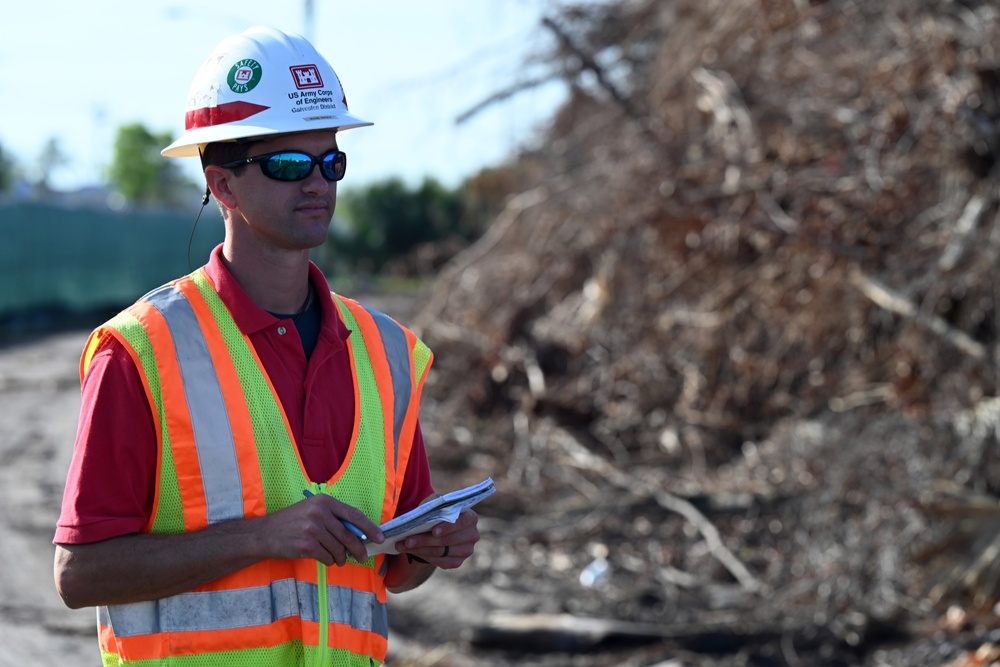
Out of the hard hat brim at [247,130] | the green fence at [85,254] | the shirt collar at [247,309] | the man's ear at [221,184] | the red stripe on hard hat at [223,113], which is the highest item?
the green fence at [85,254]

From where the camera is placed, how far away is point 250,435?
2271 mm

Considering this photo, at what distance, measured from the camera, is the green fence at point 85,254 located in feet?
73.4

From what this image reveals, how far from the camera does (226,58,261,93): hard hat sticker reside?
95.1 inches

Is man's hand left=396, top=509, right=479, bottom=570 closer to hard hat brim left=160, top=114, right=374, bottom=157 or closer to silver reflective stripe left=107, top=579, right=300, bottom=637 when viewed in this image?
silver reflective stripe left=107, top=579, right=300, bottom=637

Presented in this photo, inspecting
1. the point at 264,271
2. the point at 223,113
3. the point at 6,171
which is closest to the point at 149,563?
the point at 264,271

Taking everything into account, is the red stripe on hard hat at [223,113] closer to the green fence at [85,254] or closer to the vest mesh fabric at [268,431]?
the vest mesh fabric at [268,431]

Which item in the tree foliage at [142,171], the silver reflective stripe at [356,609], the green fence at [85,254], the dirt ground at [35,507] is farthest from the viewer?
the tree foliage at [142,171]

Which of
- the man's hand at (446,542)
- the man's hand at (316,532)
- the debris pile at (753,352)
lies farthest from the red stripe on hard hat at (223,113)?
the debris pile at (753,352)

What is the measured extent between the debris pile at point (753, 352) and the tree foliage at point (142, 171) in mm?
43315

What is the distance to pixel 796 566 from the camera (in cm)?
649

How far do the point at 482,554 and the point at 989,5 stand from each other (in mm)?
4574

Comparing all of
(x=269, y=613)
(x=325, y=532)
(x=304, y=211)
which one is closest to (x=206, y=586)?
(x=269, y=613)

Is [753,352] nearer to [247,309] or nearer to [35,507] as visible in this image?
[35,507]

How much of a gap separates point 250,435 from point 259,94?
69cm
